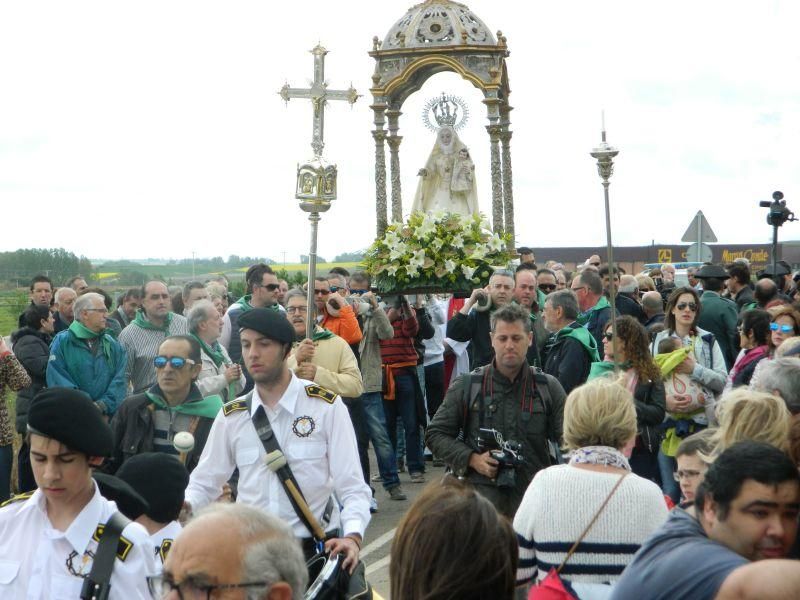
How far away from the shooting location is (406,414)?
1186 centimetres

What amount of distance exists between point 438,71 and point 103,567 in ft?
49.2

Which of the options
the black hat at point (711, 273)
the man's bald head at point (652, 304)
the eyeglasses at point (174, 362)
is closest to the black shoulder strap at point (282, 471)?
the eyeglasses at point (174, 362)

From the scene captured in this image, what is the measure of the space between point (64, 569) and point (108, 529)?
0.19 meters

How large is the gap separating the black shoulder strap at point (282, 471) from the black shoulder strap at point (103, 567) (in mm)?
1486

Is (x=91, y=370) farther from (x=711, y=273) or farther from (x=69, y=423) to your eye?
(x=711, y=273)

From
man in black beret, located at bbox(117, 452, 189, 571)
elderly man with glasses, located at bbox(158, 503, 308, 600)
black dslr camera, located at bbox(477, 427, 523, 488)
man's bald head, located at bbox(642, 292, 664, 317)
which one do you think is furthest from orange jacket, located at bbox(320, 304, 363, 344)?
elderly man with glasses, located at bbox(158, 503, 308, 600)

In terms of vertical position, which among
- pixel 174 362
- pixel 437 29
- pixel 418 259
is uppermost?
pixel 437 29

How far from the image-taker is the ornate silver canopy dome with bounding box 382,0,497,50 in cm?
1744

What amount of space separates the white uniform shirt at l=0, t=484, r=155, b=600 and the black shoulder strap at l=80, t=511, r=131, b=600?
0.08ft

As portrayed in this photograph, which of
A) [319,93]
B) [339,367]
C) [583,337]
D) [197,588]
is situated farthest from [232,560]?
[339,367]

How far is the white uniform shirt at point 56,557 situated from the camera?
3721 mm

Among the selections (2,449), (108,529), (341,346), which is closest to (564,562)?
(108,529)

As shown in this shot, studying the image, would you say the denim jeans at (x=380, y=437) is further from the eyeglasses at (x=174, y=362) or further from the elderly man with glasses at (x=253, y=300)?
the eyeglasses at (x=174, y=362)

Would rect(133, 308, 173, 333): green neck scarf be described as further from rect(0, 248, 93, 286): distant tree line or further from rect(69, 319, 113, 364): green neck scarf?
rect(0, 248, 93, 286): distant tree line
